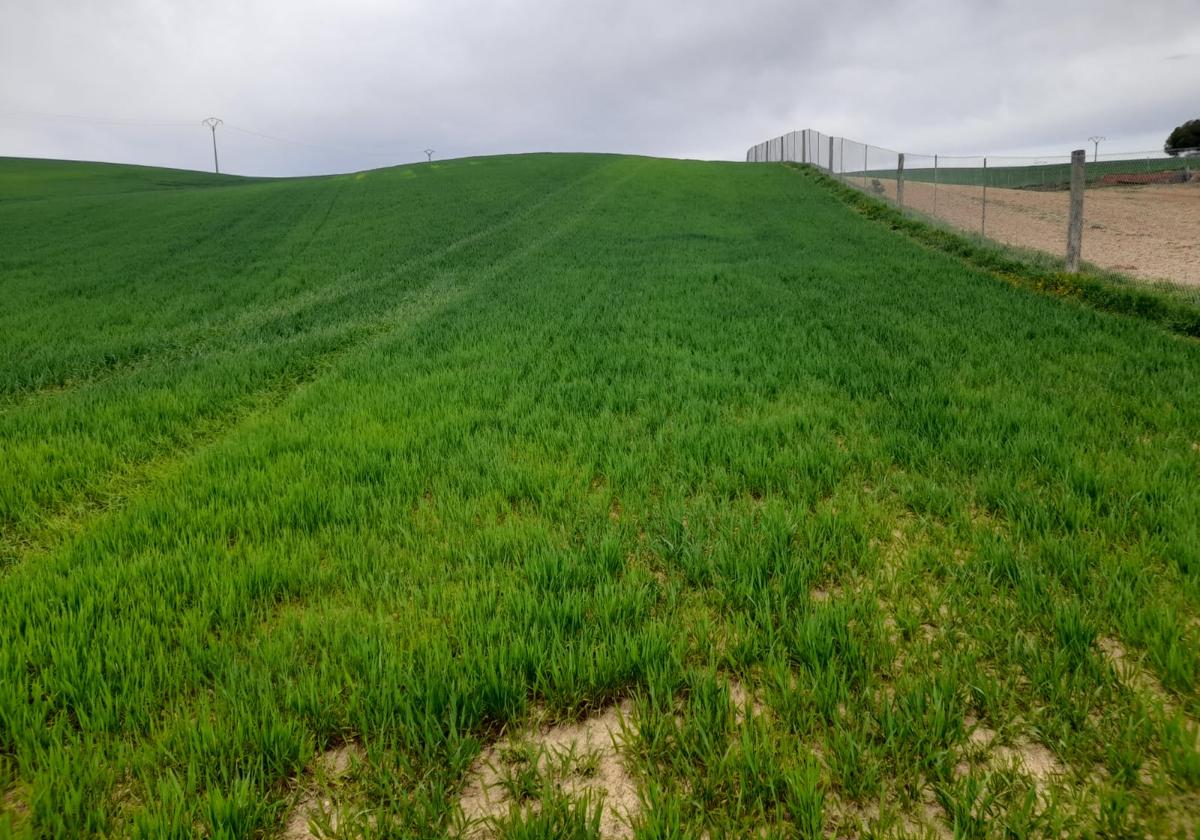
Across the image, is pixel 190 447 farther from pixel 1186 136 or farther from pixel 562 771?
pixel 1186 136

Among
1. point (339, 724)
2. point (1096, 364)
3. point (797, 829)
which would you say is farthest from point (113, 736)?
point (1096, 364)

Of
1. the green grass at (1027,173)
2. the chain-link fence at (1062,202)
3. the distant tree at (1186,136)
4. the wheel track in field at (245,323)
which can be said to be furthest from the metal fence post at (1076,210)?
the distant tree at (1186,136)

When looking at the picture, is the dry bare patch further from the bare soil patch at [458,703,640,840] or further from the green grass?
the green grass

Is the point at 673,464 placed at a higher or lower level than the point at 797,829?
higher

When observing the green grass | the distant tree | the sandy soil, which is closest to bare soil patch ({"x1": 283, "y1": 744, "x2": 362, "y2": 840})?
the sandy soil

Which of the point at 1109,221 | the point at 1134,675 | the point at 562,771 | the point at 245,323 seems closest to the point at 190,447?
the point at 562,771

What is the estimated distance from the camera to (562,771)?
1801 mm

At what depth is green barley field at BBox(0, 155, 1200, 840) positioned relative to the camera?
1691mm

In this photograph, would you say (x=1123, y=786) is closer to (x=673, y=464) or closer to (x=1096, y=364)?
(x=673, y=464)

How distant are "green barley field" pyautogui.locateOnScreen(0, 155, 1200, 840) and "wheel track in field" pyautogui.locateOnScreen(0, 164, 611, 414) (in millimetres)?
206

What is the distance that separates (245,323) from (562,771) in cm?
1057

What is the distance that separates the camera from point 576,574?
2.70 m

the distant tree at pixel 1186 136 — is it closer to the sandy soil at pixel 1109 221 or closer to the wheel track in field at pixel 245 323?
the sandy soil at pixel 1109 221

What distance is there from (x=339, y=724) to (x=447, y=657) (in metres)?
0.40
